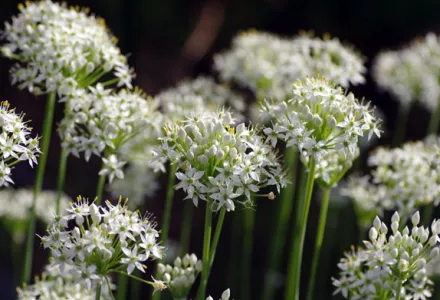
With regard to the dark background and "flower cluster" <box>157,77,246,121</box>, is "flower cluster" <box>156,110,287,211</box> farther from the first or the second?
the dark background

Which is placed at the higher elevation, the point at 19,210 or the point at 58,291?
the point at 19,210

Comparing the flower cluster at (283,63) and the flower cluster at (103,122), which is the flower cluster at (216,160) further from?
the flower cluster at (283,63)

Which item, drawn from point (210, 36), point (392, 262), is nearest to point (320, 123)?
point (392, 262)

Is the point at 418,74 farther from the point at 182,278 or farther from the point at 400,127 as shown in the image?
the point at 182,278

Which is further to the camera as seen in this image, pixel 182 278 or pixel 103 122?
pixel 103 122

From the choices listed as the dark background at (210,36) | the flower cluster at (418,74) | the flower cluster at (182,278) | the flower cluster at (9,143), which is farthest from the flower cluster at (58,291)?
the dark background at (210,36)
